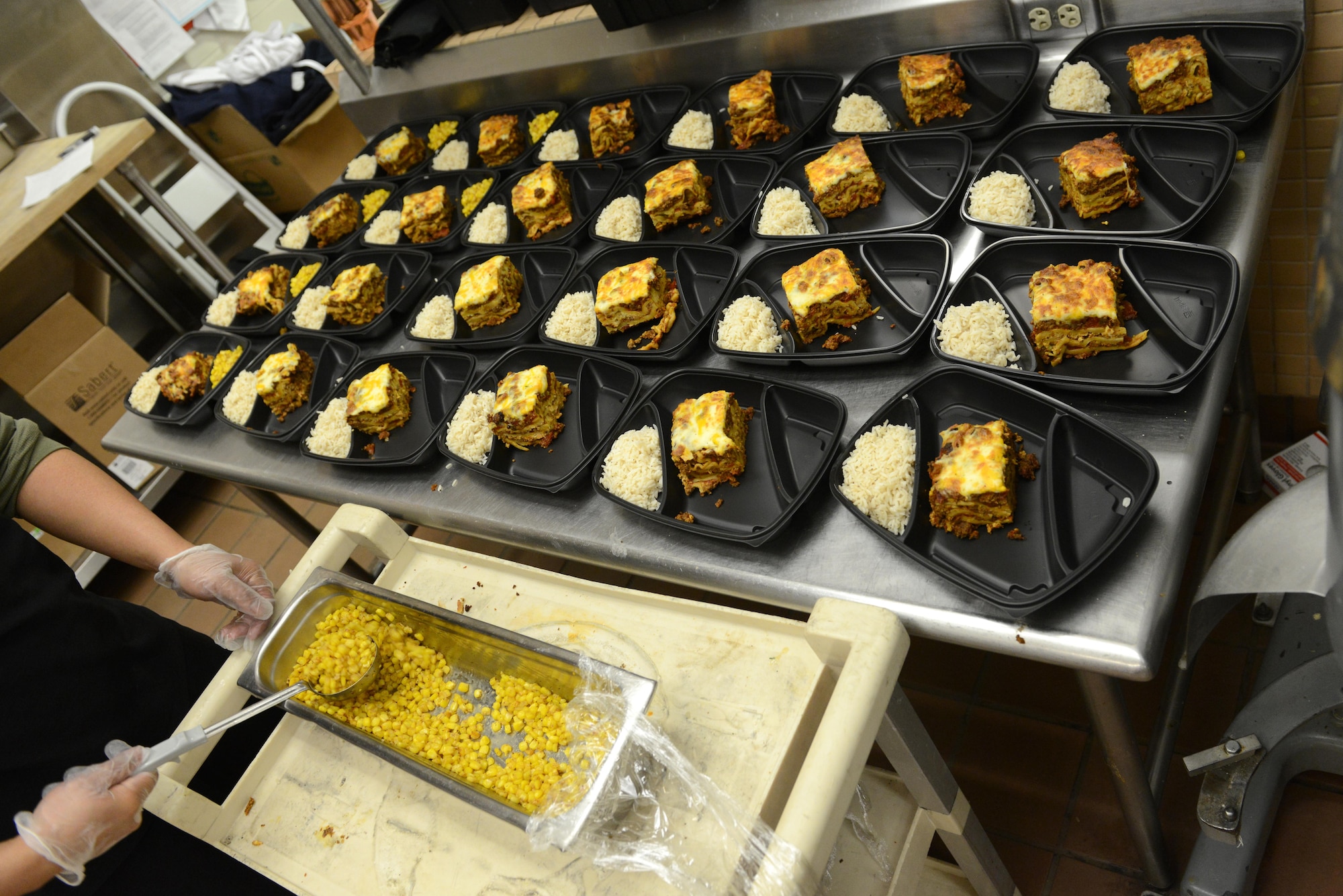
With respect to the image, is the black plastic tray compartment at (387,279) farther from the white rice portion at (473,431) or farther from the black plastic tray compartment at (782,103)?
the black plastic tray compartment at (782,103)

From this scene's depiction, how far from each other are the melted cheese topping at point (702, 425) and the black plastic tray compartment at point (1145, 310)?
41cm

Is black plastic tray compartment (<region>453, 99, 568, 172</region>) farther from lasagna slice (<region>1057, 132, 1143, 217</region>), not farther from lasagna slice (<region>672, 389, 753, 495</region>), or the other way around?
lasagna slice (<region>1057, 132, 1143, 217</region>)

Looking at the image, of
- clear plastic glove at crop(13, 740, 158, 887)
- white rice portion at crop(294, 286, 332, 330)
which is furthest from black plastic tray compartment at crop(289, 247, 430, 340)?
clear plastic glove at crop(13, 740, 158, 887)

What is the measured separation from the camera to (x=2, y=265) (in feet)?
10.8

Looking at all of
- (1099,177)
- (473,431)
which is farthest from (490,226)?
(1099,177)

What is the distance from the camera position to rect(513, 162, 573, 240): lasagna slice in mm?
2217

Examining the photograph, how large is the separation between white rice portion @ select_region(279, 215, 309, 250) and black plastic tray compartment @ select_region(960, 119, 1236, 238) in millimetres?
A: 2218

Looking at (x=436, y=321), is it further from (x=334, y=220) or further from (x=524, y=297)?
(x=334, y=220)

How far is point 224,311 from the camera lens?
2701 millimetres

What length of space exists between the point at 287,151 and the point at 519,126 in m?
2.88

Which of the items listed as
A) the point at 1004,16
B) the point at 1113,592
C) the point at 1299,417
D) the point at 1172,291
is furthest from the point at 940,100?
the point at 1299,417

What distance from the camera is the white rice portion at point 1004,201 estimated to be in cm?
160

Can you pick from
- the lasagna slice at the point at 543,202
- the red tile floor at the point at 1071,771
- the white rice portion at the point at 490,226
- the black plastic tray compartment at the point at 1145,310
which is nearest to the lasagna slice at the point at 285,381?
the white rice portion at the point at 490,226

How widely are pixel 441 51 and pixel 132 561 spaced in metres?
1.98
